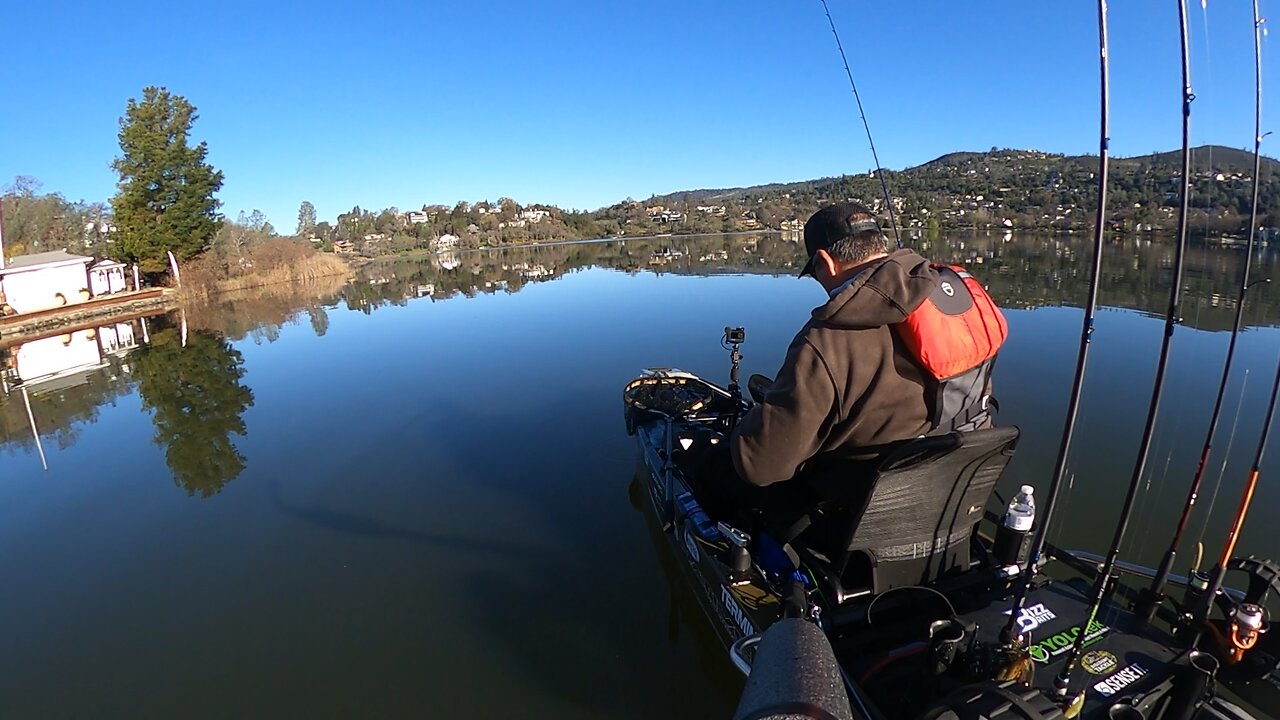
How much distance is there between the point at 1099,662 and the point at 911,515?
2.54ft

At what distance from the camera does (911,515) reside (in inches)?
97.4

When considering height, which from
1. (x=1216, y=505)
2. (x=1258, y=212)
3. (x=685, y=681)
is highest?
(x=1258, y=212)

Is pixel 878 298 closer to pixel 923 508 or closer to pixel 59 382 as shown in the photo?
pixel 923 508

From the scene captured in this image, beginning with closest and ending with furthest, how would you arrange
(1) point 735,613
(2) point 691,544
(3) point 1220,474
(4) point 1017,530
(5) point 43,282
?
(4) point 1017,530
(1) point 735,613
(2) point 691,544
(3) point 1220,474
(5) point 43,282

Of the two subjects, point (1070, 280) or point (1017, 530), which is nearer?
point (1017, 530)

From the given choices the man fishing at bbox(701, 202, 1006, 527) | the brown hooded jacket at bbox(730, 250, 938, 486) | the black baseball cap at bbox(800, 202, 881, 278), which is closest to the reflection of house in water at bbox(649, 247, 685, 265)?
the black baseball cap at bbox(800, 202, 881, 278)

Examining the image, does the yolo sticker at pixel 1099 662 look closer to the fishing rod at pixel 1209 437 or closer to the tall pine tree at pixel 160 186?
the fishing rod at pixel 1209 437

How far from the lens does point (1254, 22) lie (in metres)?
2.55

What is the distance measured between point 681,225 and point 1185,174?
98.9 meters

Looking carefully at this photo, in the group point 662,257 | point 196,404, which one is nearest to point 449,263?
point 662,257

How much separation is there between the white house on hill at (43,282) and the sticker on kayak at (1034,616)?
34.6 m

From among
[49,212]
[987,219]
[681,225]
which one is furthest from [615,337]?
[681,225]

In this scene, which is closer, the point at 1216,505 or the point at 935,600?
the point at 935,600

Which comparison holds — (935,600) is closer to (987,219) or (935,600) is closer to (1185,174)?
(1185,174)
